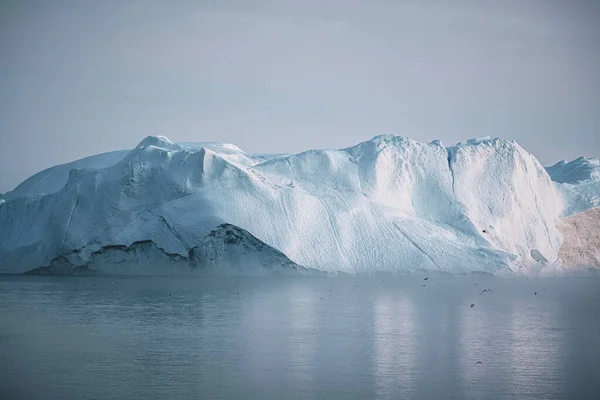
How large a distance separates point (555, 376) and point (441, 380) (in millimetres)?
1792

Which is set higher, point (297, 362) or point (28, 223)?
point (28, 223)

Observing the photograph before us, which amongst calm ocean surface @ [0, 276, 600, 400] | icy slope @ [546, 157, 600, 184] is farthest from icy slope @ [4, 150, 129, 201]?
icy slope @ [546, 157, 600, 184]

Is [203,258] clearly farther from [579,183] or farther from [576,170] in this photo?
[576,170]

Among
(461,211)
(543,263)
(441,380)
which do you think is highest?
(461,211)

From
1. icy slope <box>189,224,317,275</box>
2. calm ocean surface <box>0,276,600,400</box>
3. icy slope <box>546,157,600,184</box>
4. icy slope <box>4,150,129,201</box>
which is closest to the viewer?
calm ocean surface <box>0,276,600,400</box>

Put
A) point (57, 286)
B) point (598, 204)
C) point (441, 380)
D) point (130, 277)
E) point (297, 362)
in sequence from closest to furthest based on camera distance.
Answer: point (441, 380) → point (297, 362) → point (57, 286) → point (130, 277) → point (598, 204)

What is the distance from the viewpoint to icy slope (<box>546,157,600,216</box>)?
37.0 metres

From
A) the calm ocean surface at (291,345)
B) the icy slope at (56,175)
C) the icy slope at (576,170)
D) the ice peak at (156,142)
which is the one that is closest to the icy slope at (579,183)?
the icy slope at (576,170)

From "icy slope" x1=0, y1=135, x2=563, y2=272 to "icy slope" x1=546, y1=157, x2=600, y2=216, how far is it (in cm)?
132

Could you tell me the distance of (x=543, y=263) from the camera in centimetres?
3481

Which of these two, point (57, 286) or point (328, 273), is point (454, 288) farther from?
point (57, 286)

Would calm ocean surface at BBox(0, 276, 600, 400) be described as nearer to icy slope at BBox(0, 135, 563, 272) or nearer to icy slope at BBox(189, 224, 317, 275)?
icy slope at BBox(189, 224, 317, 275)

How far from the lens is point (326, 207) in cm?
3109

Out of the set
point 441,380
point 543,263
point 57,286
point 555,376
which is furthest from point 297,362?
point 543,263
